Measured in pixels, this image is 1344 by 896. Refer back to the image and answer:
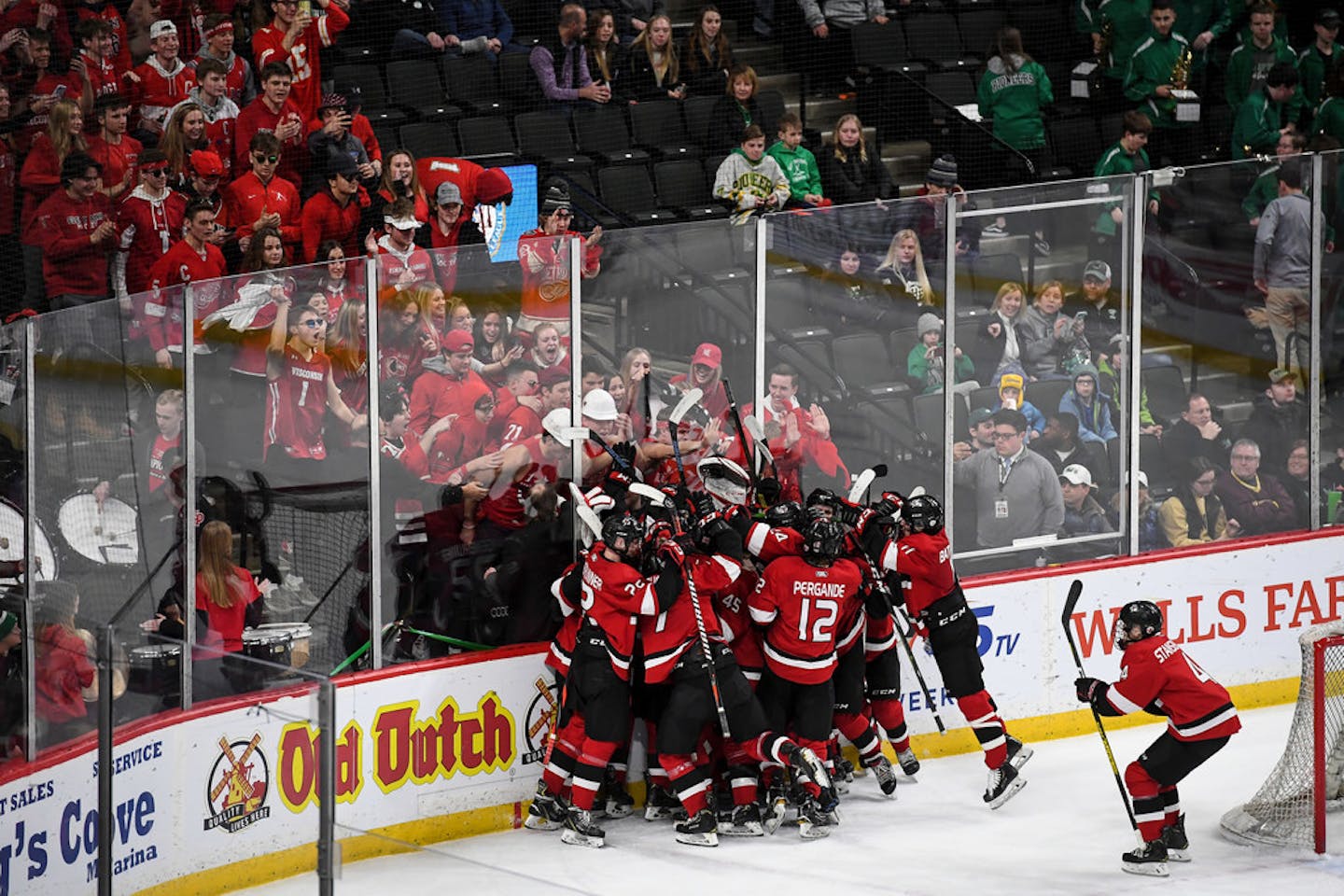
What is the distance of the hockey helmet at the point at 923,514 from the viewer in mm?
8102

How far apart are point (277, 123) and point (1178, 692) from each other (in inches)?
162

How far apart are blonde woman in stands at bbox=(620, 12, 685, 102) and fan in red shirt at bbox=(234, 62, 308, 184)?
2.00m

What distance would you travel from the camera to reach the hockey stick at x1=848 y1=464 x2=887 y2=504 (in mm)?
8219

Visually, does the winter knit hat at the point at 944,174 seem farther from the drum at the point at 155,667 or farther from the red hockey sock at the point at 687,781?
the drum at the point at 155,667

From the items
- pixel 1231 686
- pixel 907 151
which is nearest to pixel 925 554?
pixel 1231 686

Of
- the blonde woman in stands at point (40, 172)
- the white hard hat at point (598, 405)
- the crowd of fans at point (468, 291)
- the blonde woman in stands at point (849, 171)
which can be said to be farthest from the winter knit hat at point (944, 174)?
the blonde woman in stands at point (40, 172)

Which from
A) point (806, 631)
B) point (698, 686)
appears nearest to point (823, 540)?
point (806, 631)

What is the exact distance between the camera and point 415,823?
25.1ft

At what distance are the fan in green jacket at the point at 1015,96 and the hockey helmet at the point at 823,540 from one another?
145 inches

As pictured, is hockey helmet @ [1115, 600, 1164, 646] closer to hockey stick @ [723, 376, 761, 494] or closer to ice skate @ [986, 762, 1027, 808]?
ice skate @ [986, 762, 1027, 808]

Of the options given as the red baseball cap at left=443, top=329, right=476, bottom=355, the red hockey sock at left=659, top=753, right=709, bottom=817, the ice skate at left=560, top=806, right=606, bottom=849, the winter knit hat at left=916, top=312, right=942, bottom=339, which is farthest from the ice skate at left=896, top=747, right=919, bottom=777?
the red baseball cap at left=443, top=329, right=476, bottom=355

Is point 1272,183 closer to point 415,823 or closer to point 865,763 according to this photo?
point 865,763

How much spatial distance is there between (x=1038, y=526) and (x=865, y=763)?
4.35 feet

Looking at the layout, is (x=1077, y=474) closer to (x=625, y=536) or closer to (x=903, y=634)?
(x=903, y=634)
